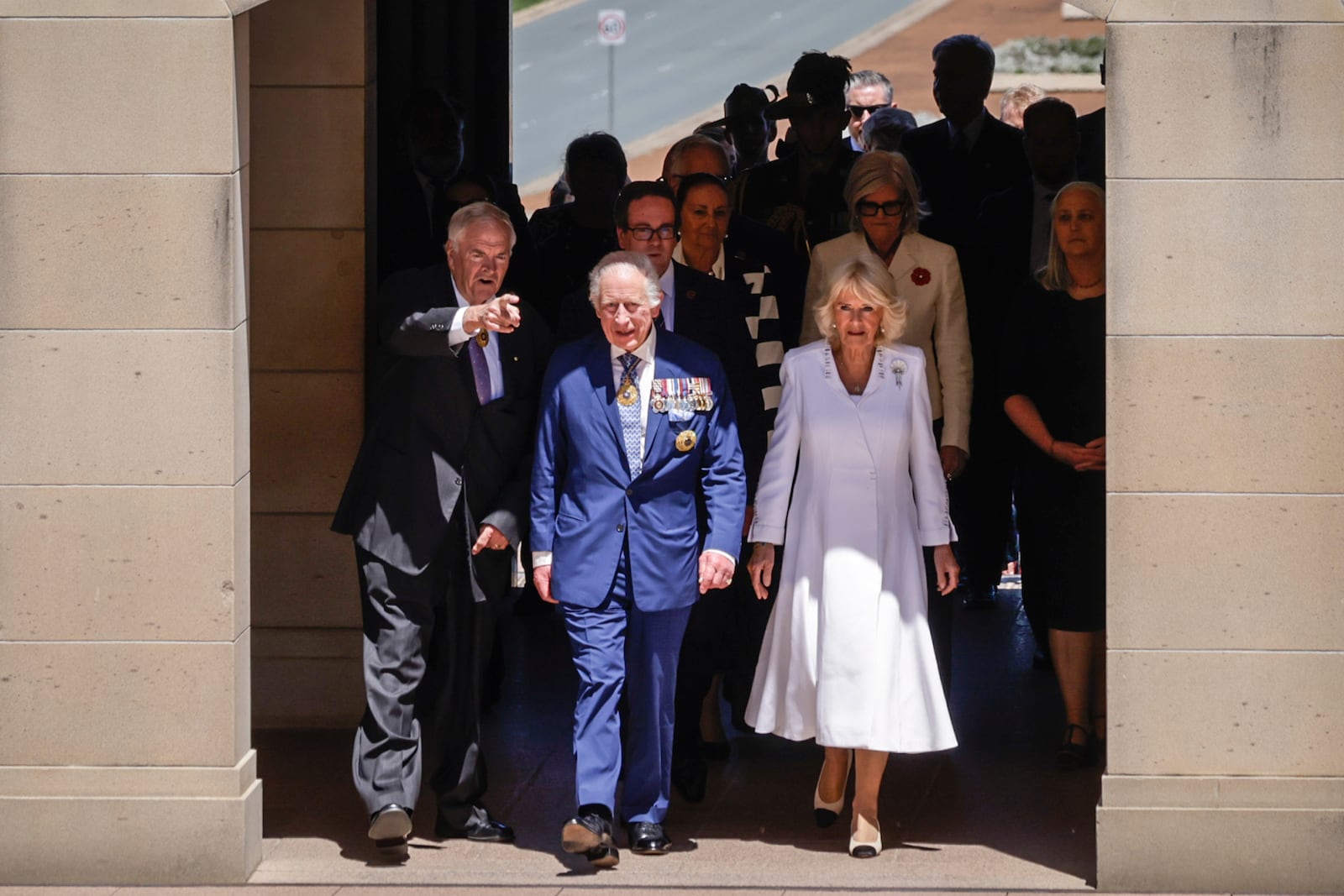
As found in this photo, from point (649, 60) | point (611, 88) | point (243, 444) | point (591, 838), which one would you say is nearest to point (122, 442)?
point (243, 444)

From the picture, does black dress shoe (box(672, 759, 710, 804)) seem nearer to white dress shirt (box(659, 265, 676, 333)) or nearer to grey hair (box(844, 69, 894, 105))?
white dress shirt (box(659, 265, 676, 333))

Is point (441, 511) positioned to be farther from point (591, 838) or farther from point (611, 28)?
point (611, 28)

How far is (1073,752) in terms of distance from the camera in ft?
24.9

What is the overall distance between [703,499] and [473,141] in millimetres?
5391

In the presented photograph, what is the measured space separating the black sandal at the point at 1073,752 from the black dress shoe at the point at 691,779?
1.36 m

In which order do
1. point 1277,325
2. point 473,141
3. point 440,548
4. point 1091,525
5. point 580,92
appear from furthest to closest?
point 580,92 < point 473,141 < point 1091,525 < point 440,548 < point 1277,325

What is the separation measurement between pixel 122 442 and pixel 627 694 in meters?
1.73

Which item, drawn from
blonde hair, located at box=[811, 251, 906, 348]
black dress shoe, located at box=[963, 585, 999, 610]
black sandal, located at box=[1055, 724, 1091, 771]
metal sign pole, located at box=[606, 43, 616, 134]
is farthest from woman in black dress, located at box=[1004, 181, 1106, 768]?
metal sign pole, located at box=[606, 43, 616, 134]

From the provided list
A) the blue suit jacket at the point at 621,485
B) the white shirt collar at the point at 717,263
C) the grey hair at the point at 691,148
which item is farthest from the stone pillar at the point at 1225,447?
the grey hair at the point at 691,148

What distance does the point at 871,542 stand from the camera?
6496 millimetres

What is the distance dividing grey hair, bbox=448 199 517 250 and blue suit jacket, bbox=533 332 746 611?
44cm

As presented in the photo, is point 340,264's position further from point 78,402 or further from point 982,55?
point 982,55

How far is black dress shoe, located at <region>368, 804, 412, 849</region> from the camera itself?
6355 millimetres

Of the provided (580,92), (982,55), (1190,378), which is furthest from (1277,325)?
(580,92)
